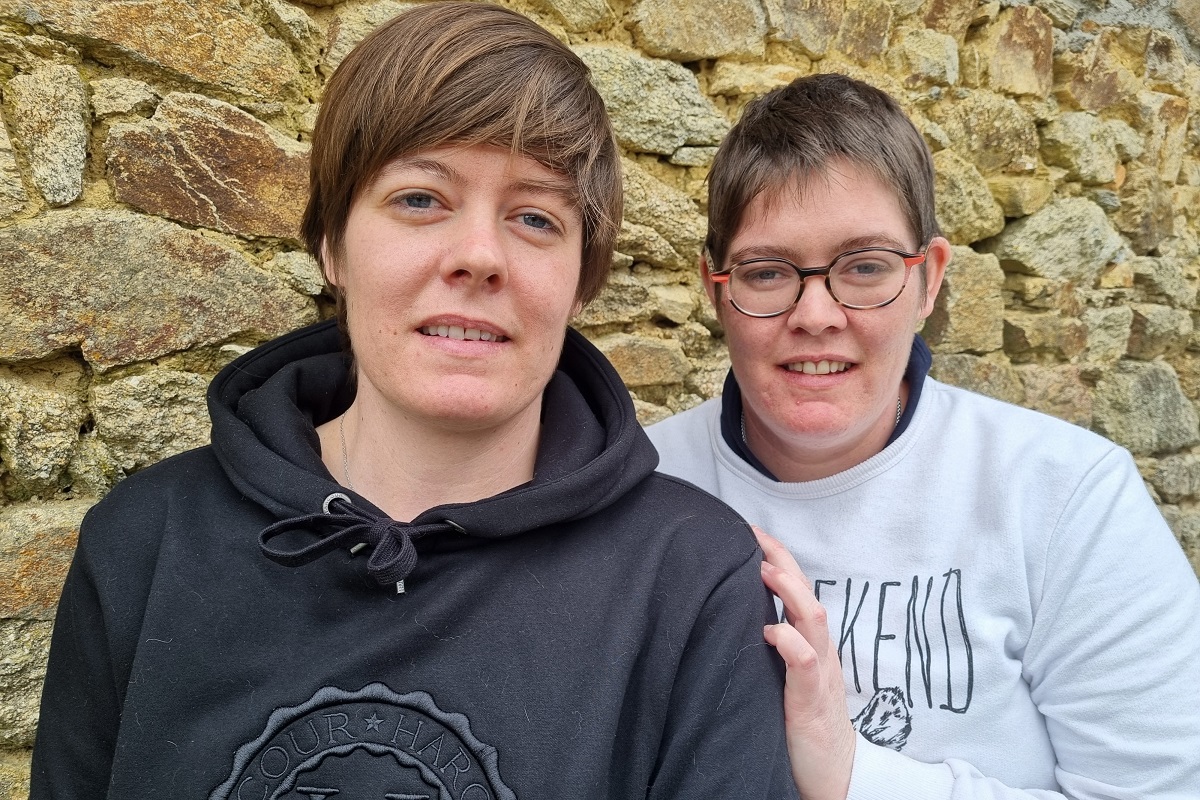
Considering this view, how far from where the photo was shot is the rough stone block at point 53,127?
1230 millimetres

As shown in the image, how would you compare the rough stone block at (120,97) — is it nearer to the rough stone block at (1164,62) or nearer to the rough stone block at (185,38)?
the rough stone block at (185,38)

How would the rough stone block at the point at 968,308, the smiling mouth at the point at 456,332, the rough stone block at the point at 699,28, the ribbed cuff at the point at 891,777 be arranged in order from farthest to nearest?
1. the rough stone block at the point at 968,308
2. the rough stone block at the point at 699,28
3. the ribbed cuff at the point at 891,777
4. the smiling mouth at the point at 456,332

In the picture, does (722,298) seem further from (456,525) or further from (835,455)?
(456,525)

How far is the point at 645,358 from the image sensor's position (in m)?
2.01

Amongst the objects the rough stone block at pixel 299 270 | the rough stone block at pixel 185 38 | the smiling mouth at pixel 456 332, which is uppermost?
the rough stone block at pixel 185 38

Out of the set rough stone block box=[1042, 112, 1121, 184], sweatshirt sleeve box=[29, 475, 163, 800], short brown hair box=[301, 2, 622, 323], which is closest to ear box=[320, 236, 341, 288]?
short brown hair box=[301, 2, 622, 323]

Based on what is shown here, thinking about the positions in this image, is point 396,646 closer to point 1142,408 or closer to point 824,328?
point 824,328

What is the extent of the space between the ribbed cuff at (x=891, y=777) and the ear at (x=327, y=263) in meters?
1.04

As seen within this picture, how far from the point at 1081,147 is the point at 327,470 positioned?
2758mm

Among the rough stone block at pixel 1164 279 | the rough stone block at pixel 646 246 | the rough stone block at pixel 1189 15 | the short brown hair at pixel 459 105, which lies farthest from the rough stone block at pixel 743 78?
the rough stone block at pixel 1189 15

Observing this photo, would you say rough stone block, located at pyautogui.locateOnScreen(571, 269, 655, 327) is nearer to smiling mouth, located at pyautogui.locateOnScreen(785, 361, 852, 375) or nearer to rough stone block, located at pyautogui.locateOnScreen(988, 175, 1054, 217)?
smiling mouth, located at pyautogui.locateOnScreen(785, 361, 852, 375)

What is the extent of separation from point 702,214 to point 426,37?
3.59ft

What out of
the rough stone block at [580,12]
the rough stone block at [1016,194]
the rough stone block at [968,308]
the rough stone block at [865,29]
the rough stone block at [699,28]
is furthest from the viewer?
the rough stone block at [1016,194]

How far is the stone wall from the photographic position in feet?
4.20
